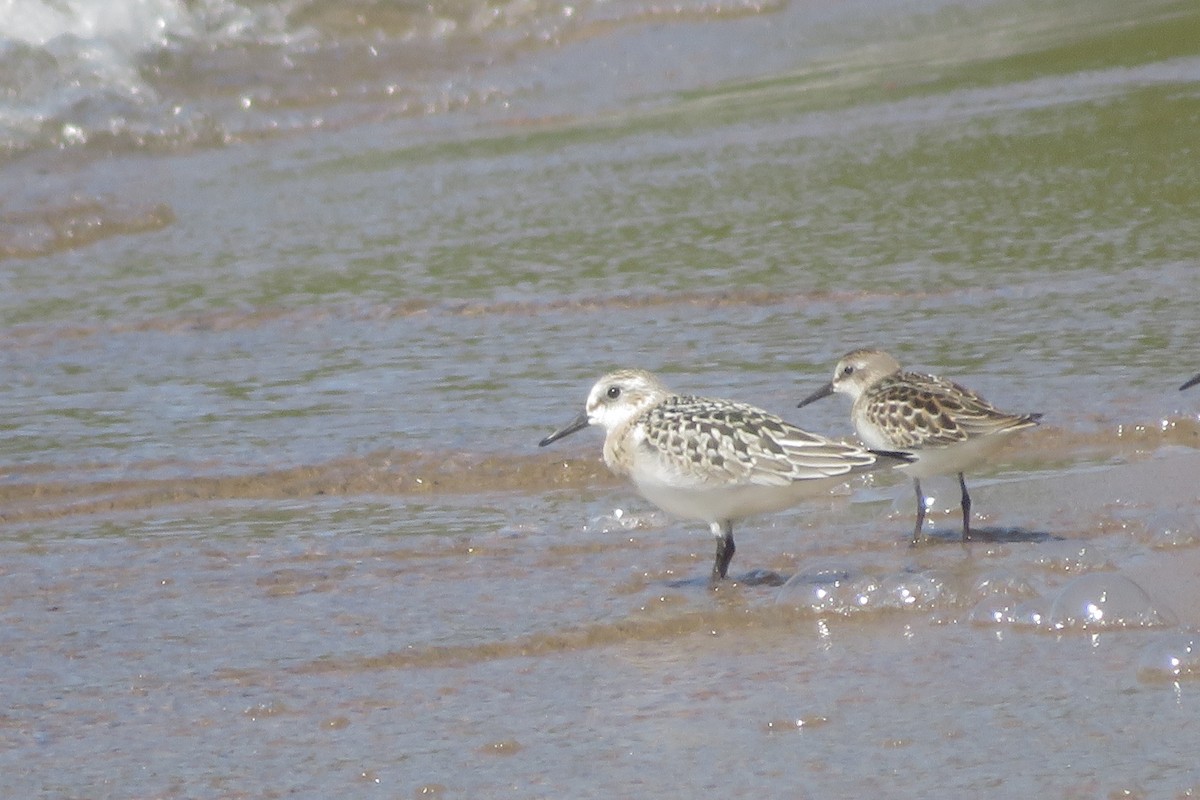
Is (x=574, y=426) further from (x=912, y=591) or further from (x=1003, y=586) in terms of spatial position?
(x=1003, y=586)

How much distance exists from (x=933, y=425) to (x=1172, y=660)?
5.42ft

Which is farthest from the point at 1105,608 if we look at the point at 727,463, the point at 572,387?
the point at 572,387

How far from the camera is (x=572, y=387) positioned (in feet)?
23.9

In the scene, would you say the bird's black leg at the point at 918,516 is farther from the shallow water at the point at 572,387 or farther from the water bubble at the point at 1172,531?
the water bubble at the point at 1172,531

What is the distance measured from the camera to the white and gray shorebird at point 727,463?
530 cm

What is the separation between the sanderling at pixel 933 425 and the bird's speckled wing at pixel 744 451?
0.36 metres

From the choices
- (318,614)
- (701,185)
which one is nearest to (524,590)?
(318,614)

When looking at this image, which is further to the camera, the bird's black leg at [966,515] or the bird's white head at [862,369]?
the bird's white head at [862,369]

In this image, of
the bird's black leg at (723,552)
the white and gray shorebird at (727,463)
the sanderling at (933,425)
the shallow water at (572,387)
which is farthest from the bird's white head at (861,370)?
the bird's black leg at (723,552)

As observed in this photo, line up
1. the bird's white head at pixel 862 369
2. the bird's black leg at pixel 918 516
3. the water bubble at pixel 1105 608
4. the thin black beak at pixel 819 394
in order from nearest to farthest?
1. the water bubble at pixel 1105 608
2. the bird's black leg at pixel 918 516
3. the bird's white head at pixel 862 369
4. the thin black beak at pixel 819 394

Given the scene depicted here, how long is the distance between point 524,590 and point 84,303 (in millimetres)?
4937

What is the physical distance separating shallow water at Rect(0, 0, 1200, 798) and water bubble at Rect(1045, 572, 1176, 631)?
1 centimetres

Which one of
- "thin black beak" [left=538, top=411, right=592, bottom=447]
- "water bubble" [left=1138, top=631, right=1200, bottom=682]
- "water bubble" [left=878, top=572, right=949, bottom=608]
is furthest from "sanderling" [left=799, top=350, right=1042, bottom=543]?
"water bubble" [left=1138, top=631, right=1200, bottom=682]

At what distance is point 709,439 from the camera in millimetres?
5391
